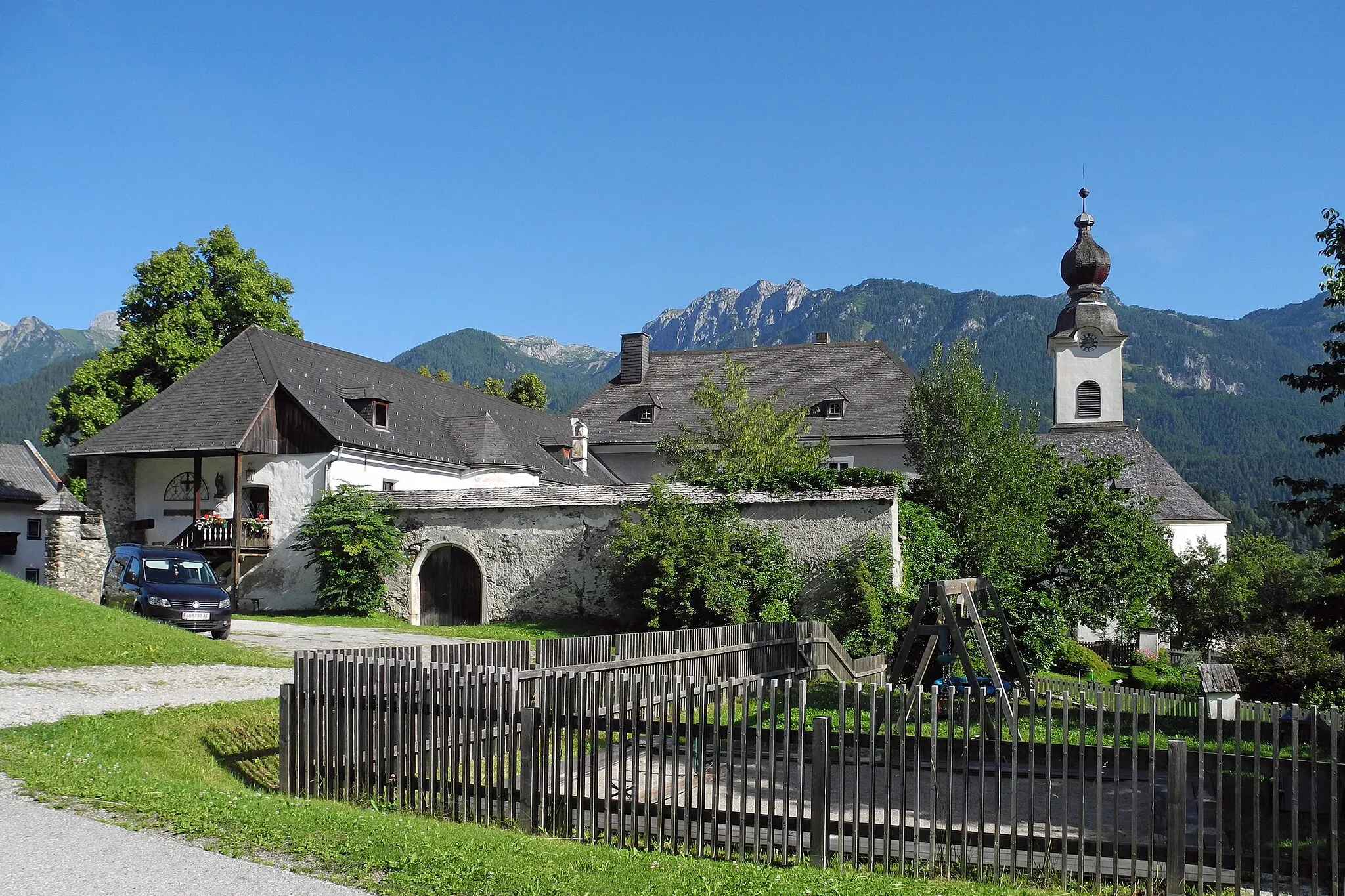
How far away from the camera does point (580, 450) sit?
4338 centimetres

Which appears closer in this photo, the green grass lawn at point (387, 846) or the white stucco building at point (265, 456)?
the green grass lawn at point (387, 846)

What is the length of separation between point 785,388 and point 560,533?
21.7 m

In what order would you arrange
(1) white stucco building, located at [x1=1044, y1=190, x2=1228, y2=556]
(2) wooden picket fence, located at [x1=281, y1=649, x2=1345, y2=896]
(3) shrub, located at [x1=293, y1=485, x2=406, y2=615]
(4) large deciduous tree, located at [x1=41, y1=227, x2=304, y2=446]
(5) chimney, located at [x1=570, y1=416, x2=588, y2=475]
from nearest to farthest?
(2) wooden picket fence, located at [x1=281, y1=649, x2=1345, y2=896] < (3) shrub, located at [x1=293, y1=485, x2=406, y2=615] < (4) large deciduous tree, located at [x1=41, y1=227, x2=304, y2=446] < (5) chimney, located at [x1=570, y1=416, x2=588, y2=475] < (1) white stucco building, located at [x1=1044, y1=190, x2=1228, y2=556]

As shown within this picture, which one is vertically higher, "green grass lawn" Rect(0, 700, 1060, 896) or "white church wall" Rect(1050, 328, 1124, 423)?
"white church wall" Rect(1050, 328, 1124, 423)

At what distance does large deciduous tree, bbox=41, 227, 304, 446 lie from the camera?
39.8 metres

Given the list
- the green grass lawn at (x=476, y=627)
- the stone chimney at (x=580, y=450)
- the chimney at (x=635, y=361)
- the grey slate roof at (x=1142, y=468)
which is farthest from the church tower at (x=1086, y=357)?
the green grass lawn at (x=476, y=627)

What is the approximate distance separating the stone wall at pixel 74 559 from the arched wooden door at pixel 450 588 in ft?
24.2

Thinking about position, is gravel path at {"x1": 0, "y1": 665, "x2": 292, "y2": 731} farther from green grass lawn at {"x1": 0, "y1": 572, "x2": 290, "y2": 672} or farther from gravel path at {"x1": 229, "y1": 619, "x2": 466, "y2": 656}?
gravel path at {"x1": 229, "y1": 619, "x2": 466, "y2": 656}

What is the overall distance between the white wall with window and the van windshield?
31.0 meters

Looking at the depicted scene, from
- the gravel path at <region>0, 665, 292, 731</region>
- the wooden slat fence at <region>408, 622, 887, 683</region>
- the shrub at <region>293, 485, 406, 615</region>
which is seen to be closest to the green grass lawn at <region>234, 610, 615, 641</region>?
the shrub at <region>293, 485, 406, 615</region>

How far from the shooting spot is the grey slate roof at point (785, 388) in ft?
144

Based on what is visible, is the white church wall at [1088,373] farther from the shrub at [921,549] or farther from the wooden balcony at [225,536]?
the wooden balcony at [225,536]

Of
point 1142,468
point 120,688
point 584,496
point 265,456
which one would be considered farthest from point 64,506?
point 1142,468

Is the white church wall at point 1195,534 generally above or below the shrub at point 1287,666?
above
